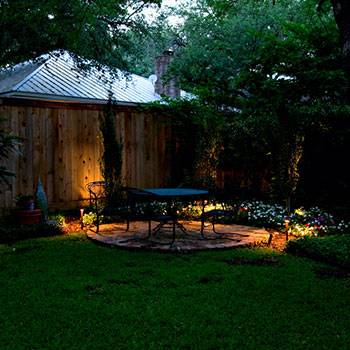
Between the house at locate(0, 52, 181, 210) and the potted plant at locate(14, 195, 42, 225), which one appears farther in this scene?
the house at locate(0, 52, 181, 210)

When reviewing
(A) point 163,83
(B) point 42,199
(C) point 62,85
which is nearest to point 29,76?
(C) point 62,85

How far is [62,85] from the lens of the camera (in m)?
9.87

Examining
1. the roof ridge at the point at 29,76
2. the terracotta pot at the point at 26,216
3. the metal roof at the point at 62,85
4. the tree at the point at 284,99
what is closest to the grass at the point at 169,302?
the terracotta pot at the point at 26,216

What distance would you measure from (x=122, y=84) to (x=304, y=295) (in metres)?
10.1

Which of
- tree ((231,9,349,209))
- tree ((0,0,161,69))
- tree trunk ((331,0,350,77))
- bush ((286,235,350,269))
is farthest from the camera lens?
tree ((0,0,161,69))

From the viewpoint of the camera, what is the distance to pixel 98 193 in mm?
7855

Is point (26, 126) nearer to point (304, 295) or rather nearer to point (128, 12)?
point (128, 12)

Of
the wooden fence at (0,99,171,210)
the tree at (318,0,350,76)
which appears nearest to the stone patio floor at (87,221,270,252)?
the wooden fence at (0,99,171,210)

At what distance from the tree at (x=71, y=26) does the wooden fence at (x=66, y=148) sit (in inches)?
83.0

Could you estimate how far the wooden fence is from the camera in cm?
687

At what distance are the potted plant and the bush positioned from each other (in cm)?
408

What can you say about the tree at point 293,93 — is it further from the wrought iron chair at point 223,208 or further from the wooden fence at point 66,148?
the wooden fence at point 66,148

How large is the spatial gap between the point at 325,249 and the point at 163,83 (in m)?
9.60

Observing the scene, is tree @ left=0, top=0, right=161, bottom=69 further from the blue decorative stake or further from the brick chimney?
the blue decorative stake
